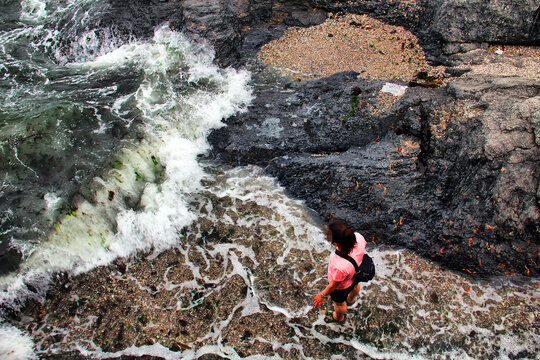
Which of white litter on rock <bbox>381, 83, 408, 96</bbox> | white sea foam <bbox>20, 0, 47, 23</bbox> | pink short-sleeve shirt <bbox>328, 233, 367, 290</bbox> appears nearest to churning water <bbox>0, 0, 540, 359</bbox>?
pink short-sleeve shirt <bbox>328, 233, 367, 290</bbox>

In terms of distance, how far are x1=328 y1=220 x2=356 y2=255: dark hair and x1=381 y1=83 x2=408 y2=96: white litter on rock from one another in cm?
350

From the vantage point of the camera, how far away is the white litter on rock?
5949 millimetres

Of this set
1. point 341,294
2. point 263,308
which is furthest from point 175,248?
point 341,294

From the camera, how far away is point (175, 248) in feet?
17.6

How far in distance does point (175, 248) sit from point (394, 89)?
14.6ft

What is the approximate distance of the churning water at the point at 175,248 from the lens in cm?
430

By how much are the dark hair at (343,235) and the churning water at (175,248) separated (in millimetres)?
1588

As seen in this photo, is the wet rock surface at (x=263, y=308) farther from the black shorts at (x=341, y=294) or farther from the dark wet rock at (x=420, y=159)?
the black shorts at (x=341, y=294)

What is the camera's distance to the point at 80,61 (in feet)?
27.5

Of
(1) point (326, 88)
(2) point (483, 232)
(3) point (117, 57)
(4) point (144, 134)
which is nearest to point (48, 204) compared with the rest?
(4) point (144, 134)

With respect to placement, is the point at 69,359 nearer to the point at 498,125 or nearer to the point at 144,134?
the point at 144,134

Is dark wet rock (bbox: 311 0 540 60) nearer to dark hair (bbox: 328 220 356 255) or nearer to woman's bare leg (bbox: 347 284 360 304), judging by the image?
woman's bare leg (bbox: 347 284 360 304)

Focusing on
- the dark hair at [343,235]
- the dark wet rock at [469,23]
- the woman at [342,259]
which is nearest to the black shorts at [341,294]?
the woman at [342,259]

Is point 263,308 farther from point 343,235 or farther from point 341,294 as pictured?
point 343,235
